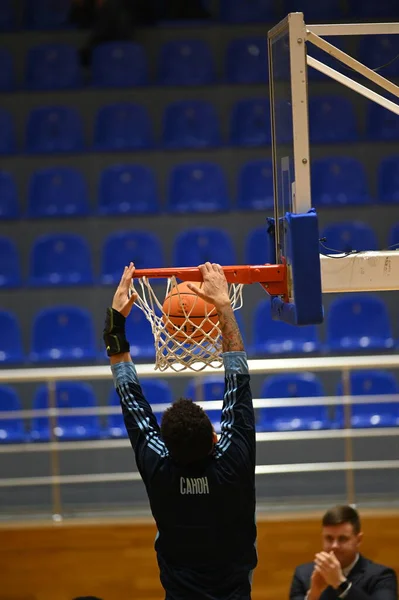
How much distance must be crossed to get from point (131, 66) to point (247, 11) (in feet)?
3.73

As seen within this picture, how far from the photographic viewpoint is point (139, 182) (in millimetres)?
7434

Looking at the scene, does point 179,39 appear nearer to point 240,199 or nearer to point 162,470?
point 240,199

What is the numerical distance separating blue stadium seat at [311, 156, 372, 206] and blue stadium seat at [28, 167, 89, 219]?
180 cm

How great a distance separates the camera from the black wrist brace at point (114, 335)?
288 cm

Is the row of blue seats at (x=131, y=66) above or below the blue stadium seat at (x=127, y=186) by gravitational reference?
above

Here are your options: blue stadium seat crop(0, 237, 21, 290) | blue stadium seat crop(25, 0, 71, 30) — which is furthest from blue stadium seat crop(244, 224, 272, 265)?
blue stadium seat crop(25, 0, 71, 30)

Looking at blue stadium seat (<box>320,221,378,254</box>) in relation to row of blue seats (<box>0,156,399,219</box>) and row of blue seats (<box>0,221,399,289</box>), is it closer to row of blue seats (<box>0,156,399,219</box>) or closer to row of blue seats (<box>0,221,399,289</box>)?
row of blue seats (<box>0,221,399,289</box>)

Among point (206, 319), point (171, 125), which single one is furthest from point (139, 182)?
point (206, 319)

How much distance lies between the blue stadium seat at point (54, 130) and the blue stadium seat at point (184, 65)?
820mm

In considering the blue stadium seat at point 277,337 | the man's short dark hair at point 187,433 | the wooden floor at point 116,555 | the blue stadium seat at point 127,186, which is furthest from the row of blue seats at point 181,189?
the man's short dark hair at point 187,433

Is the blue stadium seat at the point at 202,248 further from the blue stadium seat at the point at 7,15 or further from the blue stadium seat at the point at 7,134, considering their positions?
the blue stadium seat at the point at 7,15

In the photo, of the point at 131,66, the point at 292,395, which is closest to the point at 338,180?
the point at 292,395

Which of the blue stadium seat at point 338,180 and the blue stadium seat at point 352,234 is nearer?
the blue stadium seat at point 352,234

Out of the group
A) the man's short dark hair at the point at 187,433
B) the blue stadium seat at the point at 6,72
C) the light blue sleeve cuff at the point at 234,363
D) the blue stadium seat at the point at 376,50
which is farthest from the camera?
the blue stadium seat at the point at 376,50
